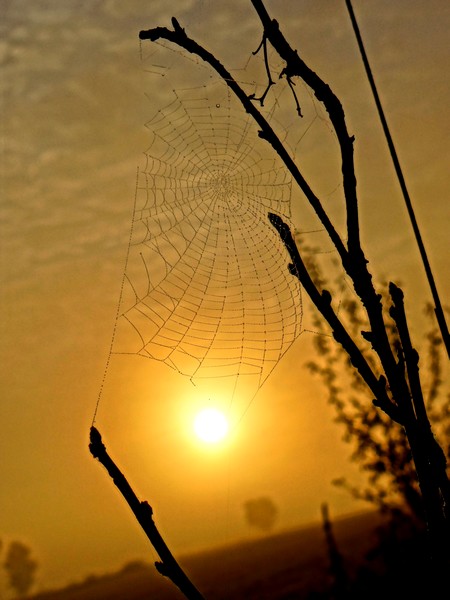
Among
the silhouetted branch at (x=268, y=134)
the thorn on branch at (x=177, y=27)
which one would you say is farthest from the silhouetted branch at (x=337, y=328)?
the thorn on branch at (x=177, y=27)

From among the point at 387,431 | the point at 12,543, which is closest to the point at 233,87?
the point at 387,431

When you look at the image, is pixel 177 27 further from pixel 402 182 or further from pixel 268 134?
pixel 402 182

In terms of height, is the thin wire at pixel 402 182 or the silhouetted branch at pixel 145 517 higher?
the thin wire at pixel 402 182

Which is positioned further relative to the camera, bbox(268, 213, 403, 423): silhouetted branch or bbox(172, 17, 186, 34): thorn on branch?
bbox(172, 17, 186, 34): thorn on branch

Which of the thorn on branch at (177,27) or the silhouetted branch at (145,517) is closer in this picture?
the silhouetted branch at (145,517)

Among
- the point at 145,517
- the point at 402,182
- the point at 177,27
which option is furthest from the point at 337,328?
the point at 177,27

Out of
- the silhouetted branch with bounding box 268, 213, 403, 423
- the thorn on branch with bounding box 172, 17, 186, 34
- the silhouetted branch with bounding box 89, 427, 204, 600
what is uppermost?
the thorn on branch with bounding box 172, 17, 186, 34

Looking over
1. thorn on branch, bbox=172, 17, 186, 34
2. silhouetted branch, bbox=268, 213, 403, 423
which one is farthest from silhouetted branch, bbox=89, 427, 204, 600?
thorn on branch, bbox=172, 17, 186, 34

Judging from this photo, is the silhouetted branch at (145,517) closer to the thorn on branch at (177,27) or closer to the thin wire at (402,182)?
the thin wire at (402,182)

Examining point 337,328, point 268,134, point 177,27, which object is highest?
point 177,27

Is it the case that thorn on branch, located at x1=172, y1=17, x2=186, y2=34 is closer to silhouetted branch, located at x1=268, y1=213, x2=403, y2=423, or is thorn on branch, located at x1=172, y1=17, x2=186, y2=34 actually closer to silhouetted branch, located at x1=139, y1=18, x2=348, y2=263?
silhouetted branch, located at x1=139, y1=18, x2=348, y2=263
